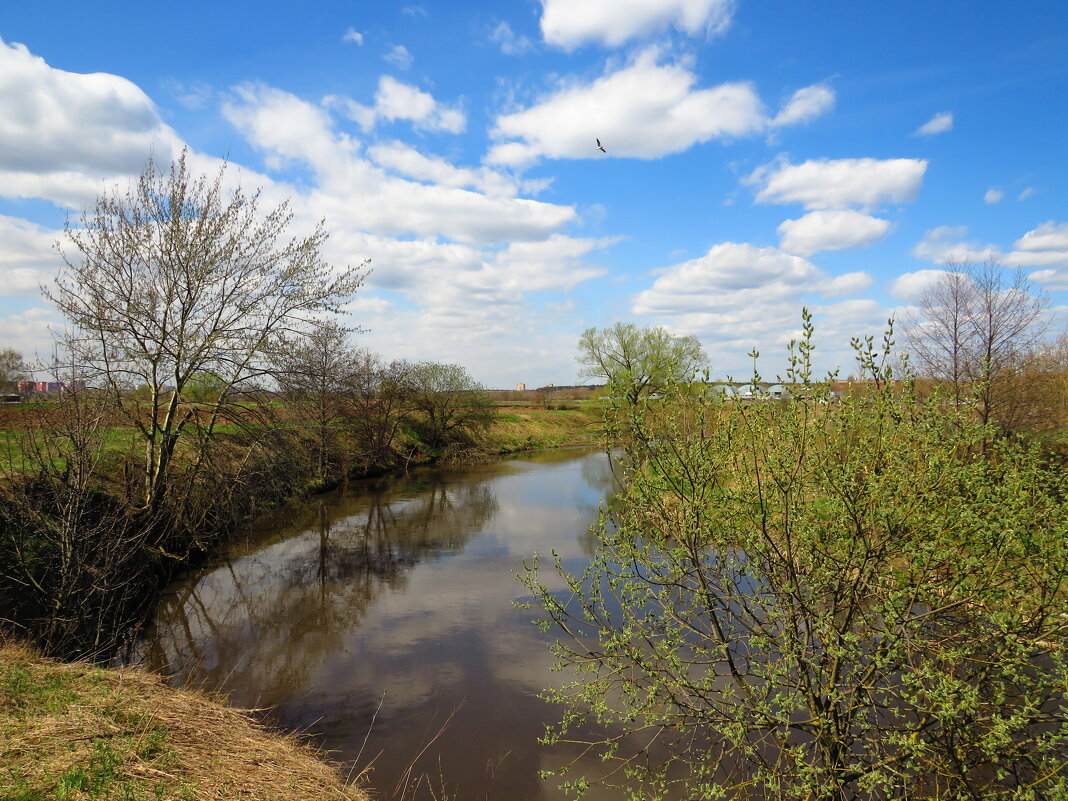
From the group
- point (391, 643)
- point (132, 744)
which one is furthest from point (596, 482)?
point (132, 744)

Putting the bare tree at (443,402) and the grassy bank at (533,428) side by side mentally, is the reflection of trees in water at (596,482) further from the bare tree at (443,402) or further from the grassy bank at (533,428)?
the bare tree at (443,402)

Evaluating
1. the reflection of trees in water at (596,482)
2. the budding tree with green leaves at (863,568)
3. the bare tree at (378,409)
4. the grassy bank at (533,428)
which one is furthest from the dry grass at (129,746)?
the grassy bank at (533,428)

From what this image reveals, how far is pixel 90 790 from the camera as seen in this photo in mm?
4742

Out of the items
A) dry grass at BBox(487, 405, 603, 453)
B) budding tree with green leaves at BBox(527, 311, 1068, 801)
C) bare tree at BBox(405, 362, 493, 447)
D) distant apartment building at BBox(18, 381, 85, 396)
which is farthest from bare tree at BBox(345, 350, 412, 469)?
budding tree with green leaves at BBox(527, 311, 1068, 801)

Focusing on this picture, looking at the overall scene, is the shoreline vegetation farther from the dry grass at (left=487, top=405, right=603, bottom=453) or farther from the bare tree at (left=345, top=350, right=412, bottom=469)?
the dry grass at (left=487, top=405, right=603, bottom=453)

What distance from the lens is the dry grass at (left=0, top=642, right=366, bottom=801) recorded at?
192 inches

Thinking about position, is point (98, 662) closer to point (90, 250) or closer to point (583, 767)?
point (583, 767)

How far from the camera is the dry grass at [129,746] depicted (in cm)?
488

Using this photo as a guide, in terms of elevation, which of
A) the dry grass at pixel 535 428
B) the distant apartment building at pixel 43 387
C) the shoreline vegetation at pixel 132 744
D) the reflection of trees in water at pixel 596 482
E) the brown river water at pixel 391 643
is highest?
the distant apartment building at pixel 43 387

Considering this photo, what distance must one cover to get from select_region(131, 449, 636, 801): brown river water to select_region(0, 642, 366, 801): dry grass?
103cm

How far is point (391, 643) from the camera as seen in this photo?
10469 millimetres

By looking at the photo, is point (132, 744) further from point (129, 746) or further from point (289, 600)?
point (289, 600)

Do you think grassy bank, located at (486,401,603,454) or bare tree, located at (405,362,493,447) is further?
grassy bank, located at (486,401,603,454)

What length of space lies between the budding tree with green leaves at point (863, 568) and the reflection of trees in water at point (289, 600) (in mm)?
7214
